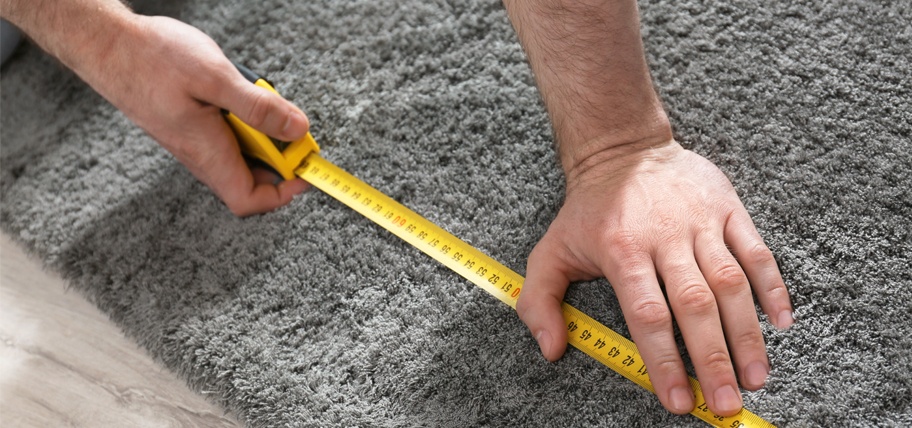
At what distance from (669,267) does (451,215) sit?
42 centimetres

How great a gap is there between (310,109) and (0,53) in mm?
834

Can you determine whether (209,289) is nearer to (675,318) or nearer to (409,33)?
(409,33)

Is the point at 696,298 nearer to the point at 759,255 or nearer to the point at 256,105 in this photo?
the point at 759,255

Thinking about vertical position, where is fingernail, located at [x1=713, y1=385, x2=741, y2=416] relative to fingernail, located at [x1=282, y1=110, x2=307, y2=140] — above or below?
below

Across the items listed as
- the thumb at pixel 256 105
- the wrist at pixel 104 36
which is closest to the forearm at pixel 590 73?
the thumb at pixel 256 105

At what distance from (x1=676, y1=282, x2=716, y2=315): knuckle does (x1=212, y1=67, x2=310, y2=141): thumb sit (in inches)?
29.6

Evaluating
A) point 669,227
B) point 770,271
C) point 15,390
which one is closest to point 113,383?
point 15,390

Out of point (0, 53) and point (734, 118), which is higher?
point (734, 118)

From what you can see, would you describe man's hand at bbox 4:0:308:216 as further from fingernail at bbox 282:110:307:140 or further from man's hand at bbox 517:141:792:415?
man's hand at bbox 517:141:792:415

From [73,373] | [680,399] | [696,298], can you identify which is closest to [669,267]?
[696,298]

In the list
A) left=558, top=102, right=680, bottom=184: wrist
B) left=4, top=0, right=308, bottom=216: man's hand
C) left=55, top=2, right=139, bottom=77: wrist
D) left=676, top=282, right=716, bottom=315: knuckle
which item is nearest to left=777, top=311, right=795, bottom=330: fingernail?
left=676, top=282, right=716, bottom=315: knuckle

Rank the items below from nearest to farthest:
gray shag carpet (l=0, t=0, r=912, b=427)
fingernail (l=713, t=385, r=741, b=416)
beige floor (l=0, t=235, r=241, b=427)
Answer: fingernail (l=713, t=385, r=741, b=416), gray shag carpet (l=0, t=0, r=912, b=427), beige floor (l=0, t=235, r=241, b=427)

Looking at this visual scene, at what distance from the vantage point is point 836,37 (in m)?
1.38

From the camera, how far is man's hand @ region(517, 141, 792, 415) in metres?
1.06
